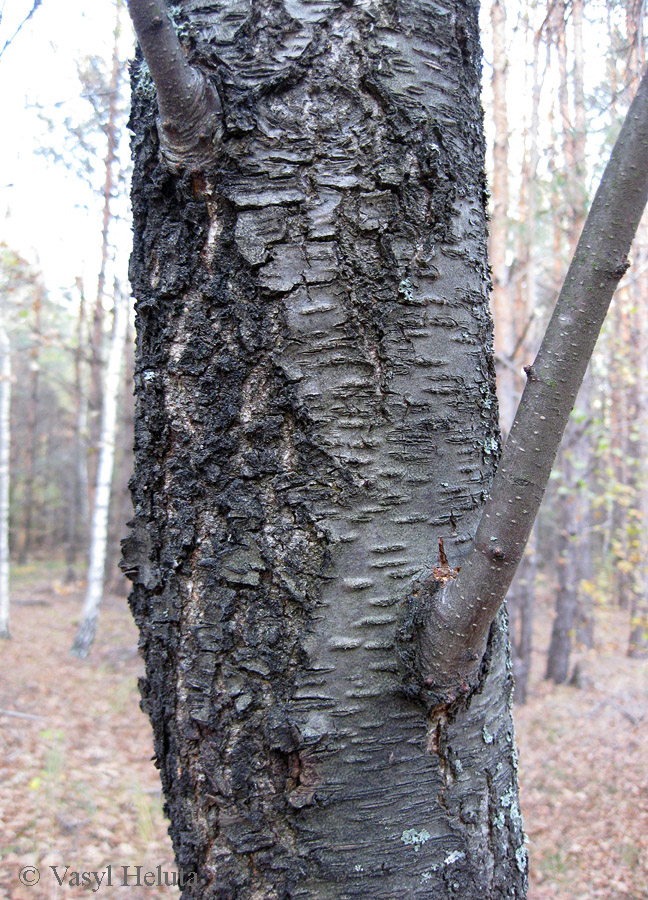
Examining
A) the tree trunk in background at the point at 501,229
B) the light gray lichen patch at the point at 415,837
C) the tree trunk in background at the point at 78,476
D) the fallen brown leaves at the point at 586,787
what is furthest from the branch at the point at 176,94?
the tree trunk in background at the point at 78,476

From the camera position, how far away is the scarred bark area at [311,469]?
1024 millimetres

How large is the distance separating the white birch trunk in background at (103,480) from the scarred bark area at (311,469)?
8.25 meters

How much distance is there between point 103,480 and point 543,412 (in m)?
9.33

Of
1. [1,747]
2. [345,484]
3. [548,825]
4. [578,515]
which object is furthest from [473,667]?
[578,515]

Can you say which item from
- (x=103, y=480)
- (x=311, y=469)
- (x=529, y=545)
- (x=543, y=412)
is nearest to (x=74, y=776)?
(x=103, y=480)

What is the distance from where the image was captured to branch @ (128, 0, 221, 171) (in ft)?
3.08

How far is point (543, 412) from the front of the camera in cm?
94

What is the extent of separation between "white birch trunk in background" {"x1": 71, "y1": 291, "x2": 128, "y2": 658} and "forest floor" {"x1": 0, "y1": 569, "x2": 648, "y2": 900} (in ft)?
1.74

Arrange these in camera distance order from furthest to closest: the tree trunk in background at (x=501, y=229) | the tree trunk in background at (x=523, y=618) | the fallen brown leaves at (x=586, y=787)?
the tree trunk in background at (x=523, y=618) < the tree trunk in background at (x=501, y=229) < the fallen brown leaves at (x=586, y=787)

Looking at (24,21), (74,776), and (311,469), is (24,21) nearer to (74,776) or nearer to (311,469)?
(311,469)

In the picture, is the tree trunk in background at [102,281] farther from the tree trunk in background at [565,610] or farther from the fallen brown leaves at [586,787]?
the tree trunk in background at [565,610]

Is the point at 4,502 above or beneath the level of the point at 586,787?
above

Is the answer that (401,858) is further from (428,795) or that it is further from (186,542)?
(186,542)

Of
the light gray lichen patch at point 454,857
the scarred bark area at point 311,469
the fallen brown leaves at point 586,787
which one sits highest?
the scarred bark area at point 311,469
